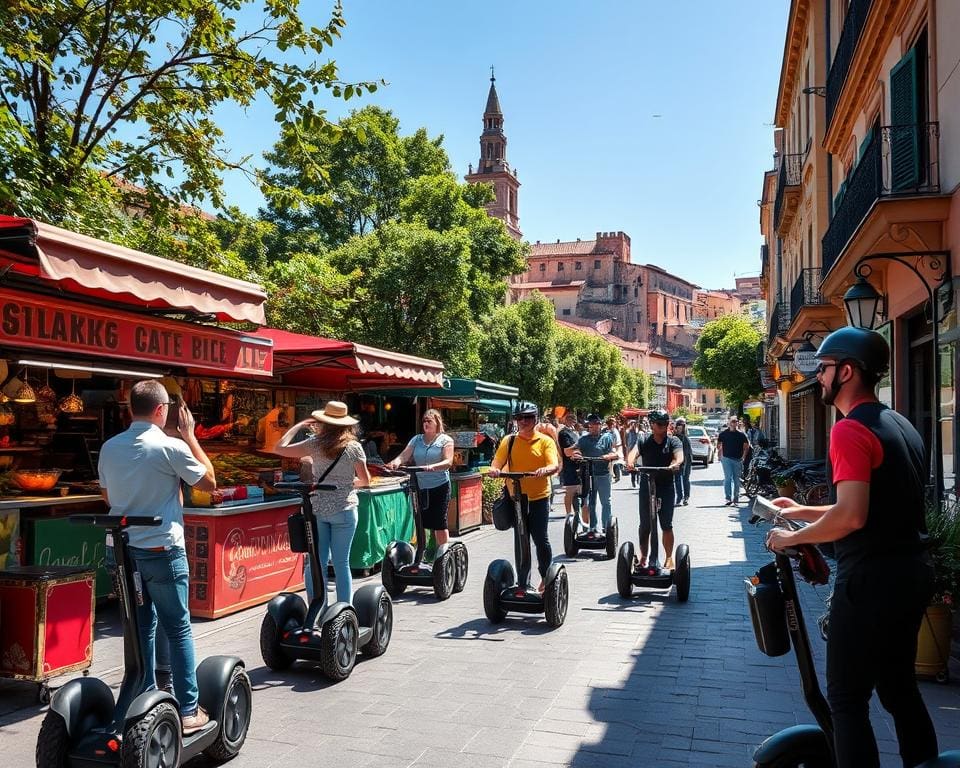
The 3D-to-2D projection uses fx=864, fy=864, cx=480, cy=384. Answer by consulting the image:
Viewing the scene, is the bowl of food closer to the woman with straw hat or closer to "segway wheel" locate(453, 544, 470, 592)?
the woman with straw hat

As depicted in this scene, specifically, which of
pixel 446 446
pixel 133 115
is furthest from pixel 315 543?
pixel 133 115

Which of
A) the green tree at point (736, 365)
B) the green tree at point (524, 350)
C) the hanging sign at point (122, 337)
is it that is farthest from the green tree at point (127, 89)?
the green tree at point (736, 365)

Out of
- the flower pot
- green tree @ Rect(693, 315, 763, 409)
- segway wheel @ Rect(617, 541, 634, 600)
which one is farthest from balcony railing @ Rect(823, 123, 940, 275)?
green tree @ Rect(693, 315, 763, 409)

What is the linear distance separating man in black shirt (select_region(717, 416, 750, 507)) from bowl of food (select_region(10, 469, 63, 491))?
14.1 m

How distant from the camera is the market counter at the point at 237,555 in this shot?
7.69 m

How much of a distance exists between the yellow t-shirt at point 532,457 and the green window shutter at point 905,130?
491cm

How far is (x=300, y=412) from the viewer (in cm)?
1548

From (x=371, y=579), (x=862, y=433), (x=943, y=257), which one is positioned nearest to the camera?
(x=862, y=433)

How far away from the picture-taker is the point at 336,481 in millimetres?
6293

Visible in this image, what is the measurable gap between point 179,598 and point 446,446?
5.23 meters

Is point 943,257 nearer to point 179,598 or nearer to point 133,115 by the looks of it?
point 179,598

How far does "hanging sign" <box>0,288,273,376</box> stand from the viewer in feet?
19.8

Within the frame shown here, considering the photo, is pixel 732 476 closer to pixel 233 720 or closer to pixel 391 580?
pixel 391 580

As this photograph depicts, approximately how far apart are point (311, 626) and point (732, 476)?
1518 centimetres
